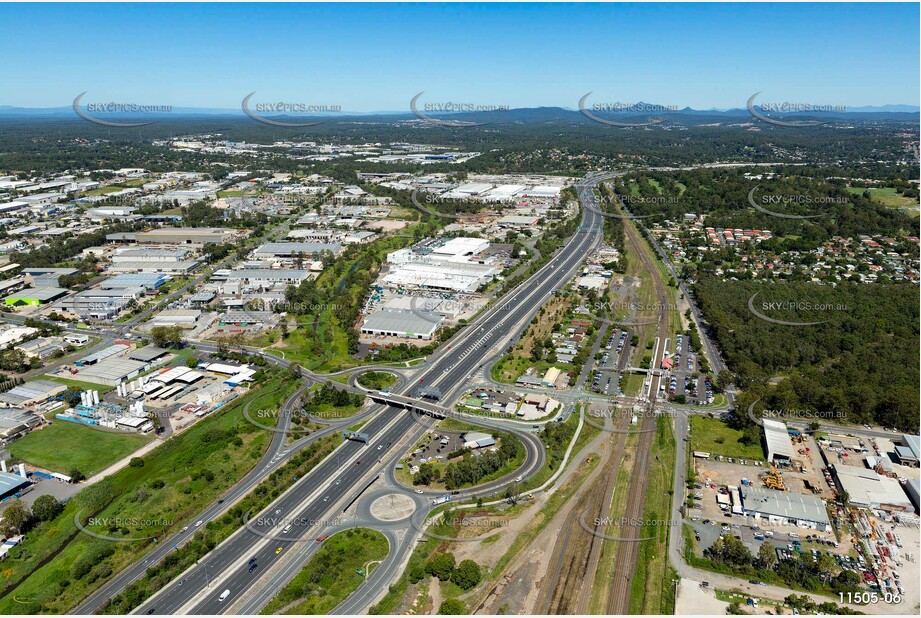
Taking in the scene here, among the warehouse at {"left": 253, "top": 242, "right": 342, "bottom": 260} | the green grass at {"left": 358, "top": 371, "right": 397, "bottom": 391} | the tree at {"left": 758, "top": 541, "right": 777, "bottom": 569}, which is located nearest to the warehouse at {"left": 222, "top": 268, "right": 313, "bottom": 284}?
the warehouse at {"left": 253, "top": 242, "right": 342, "bottom": 260}

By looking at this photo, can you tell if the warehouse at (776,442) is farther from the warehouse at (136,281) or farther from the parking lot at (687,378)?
the warehouse at (136,281)

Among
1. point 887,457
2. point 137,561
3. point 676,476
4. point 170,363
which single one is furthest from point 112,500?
point 887,457

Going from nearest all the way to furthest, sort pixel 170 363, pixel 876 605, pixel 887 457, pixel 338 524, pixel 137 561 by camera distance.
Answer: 1. pixel 876 605
2. pixel 137 561
3. pixel 338 524
4. pixel 887 457
5. pixel 170 363

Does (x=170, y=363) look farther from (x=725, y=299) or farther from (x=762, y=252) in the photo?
(x=762, y=252)

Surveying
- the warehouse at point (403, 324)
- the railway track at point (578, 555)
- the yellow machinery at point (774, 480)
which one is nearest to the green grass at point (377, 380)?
the warehouse at point (403, 324)

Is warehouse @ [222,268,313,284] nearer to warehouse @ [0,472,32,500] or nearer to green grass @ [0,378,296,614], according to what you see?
green grass @ [0,378,296,614]

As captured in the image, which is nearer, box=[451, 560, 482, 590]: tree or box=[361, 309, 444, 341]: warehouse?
box=[451, 560, 482, 590]: tree
